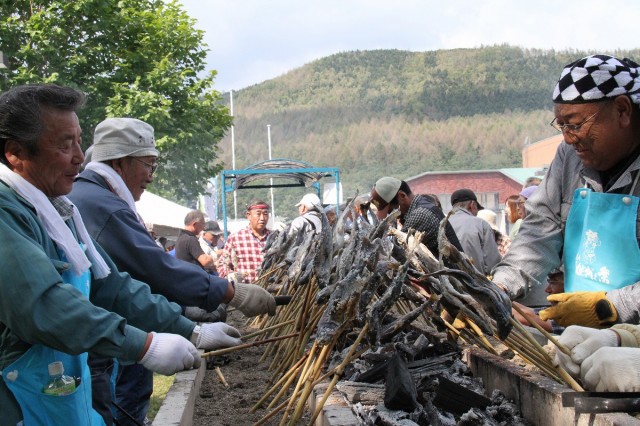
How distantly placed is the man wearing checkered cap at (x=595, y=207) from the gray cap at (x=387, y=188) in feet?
8.31

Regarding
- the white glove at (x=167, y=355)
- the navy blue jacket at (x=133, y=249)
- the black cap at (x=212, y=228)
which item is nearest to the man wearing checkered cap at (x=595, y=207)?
the white glove at (x=167, y=355)

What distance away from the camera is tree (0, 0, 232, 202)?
1584 centimetres

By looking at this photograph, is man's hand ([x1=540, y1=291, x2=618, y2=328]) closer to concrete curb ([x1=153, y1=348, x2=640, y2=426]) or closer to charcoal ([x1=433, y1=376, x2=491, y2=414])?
concrete curb ([x1=153, y1=348, x2=640, y2=426])

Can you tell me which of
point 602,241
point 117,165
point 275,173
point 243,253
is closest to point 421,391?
point 602,241

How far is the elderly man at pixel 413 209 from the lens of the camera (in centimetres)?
495

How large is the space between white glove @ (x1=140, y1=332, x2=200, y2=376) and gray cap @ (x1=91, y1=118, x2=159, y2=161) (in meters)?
1.50

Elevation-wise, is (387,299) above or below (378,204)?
below

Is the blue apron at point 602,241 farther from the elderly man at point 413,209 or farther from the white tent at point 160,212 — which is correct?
the white tent at point 160,212

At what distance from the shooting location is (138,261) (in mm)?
3516

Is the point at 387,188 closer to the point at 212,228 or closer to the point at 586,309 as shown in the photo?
the point at 586,309

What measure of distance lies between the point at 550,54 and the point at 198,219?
116 metres

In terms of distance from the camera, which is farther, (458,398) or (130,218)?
(130,218)

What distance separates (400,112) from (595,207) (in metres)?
115

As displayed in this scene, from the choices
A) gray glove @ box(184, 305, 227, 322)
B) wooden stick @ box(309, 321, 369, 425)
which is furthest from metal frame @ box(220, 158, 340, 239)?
wooden stick @ box(309, 321, 369, 425)
